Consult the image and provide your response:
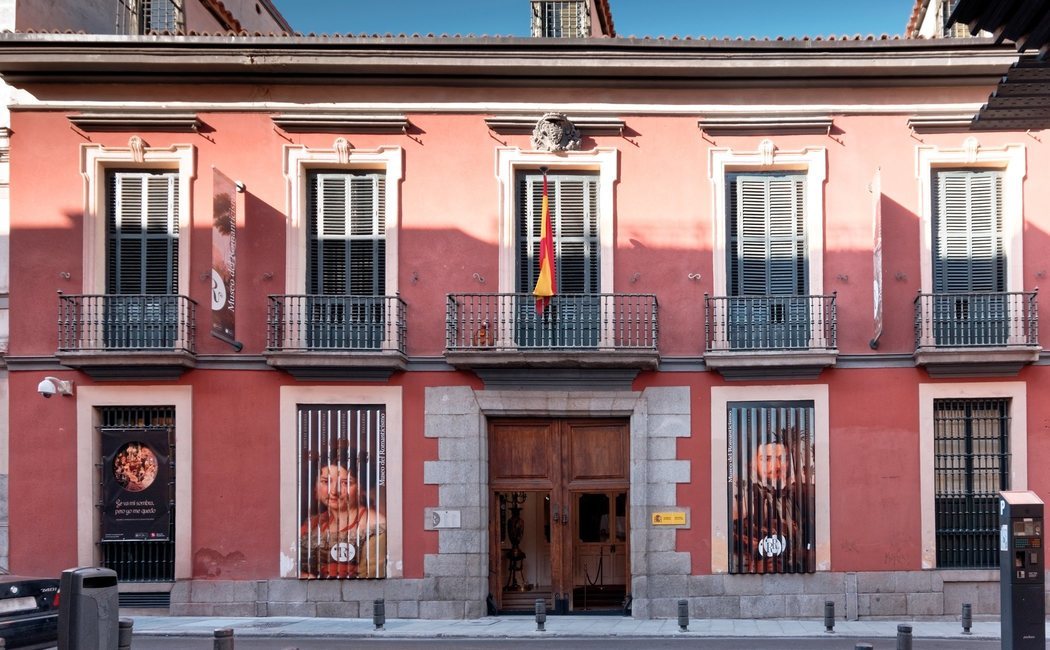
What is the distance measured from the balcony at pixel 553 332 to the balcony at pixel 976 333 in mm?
4303

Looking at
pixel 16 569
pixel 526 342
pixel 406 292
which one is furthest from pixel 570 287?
pixel 16 569

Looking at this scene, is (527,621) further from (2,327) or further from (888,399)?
(2,327)

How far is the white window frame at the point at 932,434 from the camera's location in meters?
16.6

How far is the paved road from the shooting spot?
46.1 ft

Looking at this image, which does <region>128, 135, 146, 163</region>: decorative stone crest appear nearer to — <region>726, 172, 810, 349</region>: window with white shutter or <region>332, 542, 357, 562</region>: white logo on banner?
<region>332, 542, 357, 562</region>: white logo on banner

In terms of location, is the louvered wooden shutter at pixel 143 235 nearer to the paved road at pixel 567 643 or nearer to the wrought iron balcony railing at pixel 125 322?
the wrought iron balcony railing at pixel 125 322

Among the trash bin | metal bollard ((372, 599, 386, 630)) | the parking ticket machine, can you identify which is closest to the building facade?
metal bollard ((372, 599, 386, 630))

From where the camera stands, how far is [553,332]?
1711 cm

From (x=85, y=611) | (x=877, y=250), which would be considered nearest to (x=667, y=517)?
(x=877, y=250)

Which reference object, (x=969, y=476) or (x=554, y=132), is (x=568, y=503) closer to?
(x=554, y=132)

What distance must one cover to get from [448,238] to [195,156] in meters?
4.37

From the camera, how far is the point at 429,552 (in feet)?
55.2

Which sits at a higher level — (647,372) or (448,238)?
(448,238)

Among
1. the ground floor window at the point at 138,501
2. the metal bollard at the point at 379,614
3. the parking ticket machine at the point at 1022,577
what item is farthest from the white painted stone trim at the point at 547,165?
the parking ticket machine at the point at 1022,577
